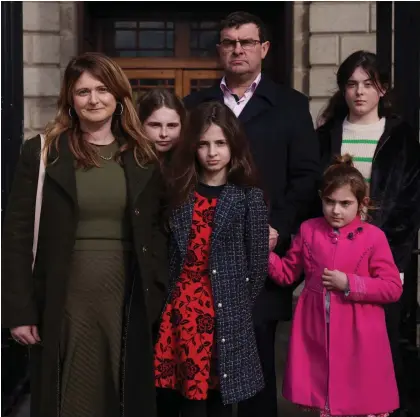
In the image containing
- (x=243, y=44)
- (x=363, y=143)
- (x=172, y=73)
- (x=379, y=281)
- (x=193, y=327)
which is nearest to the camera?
(x=193, y=327)

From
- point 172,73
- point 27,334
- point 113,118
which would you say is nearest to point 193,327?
point 27,334

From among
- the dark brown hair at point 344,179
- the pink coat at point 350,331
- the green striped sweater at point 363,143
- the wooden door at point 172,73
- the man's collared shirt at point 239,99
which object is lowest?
the pink coat at point 350,331

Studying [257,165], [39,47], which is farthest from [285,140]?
[39,47]

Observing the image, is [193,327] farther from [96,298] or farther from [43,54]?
[43,54]

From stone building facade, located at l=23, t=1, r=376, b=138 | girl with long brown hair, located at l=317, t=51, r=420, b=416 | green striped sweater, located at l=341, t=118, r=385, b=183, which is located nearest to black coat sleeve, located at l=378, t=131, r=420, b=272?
girl with long brown hair, located at l=317, t=51, r=420, b=416

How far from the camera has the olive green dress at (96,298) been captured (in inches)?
121

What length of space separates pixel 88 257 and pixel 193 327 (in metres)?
0.52

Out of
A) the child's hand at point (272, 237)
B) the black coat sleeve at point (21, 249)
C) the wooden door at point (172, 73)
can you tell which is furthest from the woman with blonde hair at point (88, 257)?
the wooden door at point (172, 73)

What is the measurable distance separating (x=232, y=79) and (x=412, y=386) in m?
2.21

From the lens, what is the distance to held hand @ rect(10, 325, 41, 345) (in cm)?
305

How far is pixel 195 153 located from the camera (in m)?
3.31

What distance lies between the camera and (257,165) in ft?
12.0

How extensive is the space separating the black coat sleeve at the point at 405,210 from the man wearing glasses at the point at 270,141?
0.39 metres

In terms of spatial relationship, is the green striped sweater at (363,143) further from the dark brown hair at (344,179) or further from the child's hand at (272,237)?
the child's hand at (272,237)
